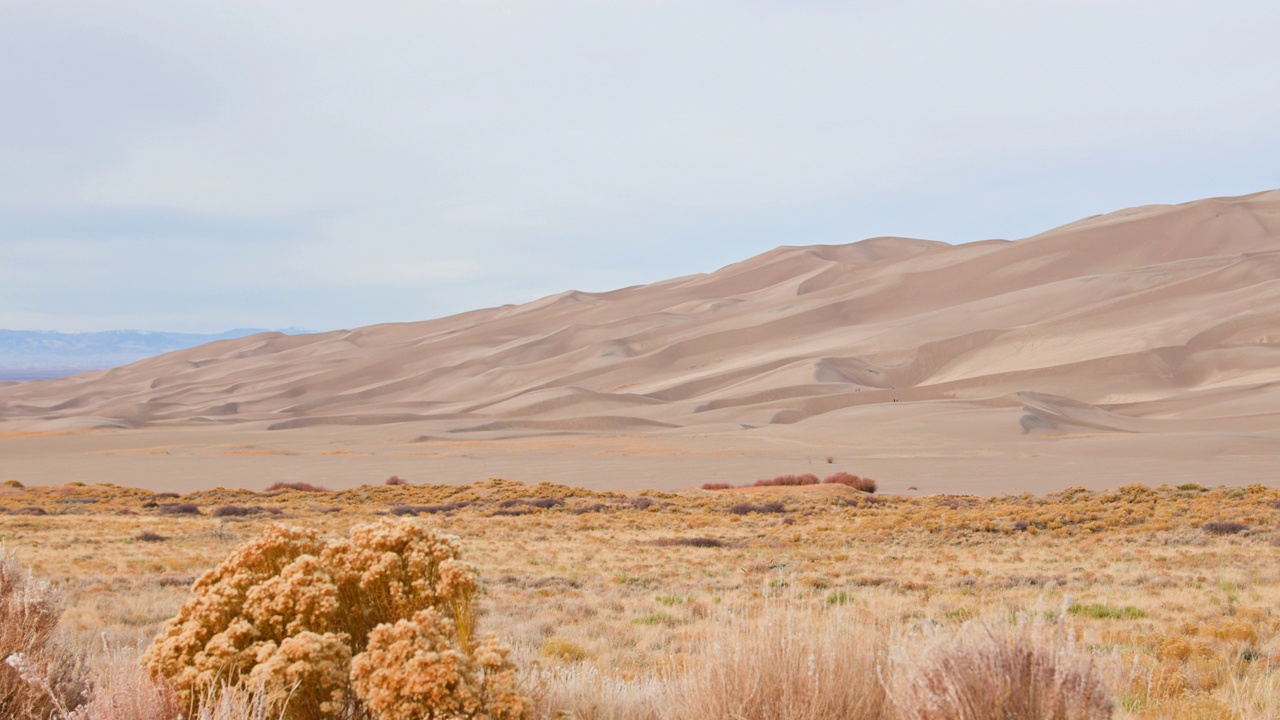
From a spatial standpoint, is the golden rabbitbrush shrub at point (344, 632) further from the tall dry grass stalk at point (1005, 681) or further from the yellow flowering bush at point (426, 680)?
the tall dry grass stalk at point (1005, 681)

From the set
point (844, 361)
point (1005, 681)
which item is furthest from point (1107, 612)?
point (844, 361)

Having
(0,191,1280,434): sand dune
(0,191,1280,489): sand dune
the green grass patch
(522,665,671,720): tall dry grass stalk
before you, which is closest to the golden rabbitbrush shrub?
(522,665,671,720): tall dry grass stalk

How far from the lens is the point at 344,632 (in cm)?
326

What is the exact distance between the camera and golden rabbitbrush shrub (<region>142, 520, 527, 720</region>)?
285cm

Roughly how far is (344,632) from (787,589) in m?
9.00

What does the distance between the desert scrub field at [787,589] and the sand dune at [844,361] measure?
2267cm

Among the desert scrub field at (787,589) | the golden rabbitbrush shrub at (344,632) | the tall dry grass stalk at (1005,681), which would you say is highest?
the golden rabbitbrush shrub at (344,632)

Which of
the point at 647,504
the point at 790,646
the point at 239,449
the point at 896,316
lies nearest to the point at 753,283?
the point at 896,316

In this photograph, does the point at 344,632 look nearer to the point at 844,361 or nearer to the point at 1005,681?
the point at 1005,681

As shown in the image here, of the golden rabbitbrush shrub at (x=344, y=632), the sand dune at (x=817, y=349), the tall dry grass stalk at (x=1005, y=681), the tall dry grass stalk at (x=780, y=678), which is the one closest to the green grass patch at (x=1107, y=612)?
the tall dry grass stalk at (x=780, y=678)

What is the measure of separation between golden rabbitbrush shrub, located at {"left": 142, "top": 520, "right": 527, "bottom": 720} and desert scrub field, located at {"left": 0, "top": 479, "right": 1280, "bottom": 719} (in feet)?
0.29

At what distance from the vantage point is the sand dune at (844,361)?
2472 inches

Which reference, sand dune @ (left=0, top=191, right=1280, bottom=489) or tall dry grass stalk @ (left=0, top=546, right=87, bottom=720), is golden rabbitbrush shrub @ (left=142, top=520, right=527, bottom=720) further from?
sand dune @ (left=0, top=191, right=1280, bottom=489)

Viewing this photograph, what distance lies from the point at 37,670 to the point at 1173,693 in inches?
217
